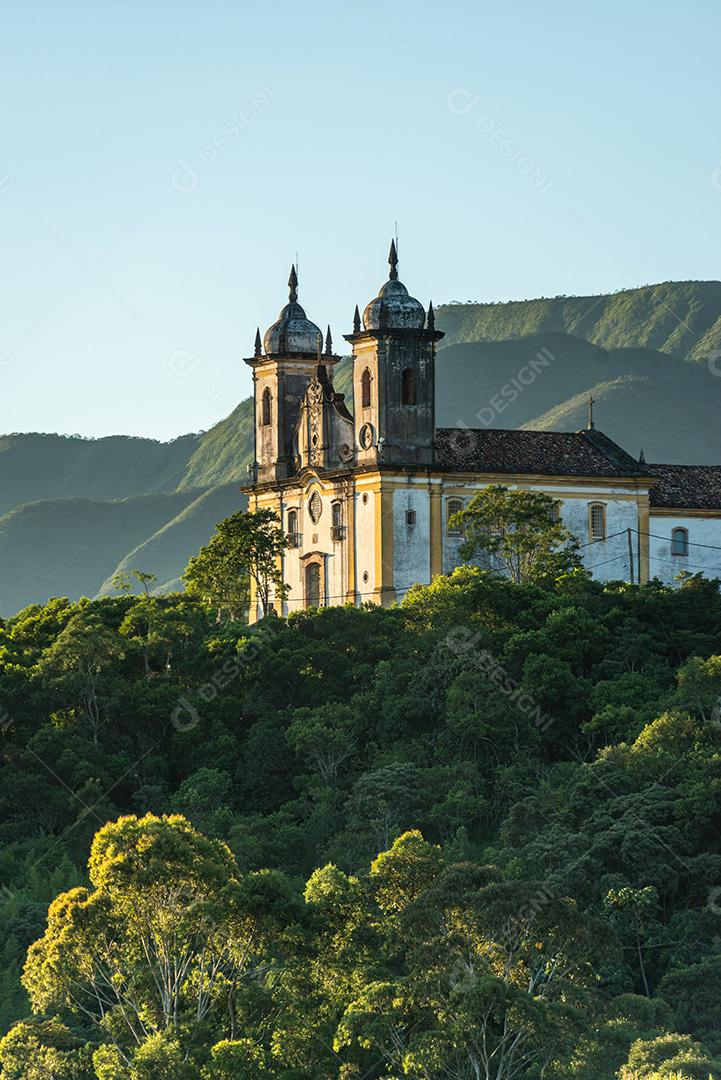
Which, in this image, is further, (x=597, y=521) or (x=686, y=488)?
(x=686, y=488)

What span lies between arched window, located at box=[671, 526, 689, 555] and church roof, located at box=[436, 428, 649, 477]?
2.24m

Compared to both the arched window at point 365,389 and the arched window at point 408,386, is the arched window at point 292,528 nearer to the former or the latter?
the arched window at point 365,389

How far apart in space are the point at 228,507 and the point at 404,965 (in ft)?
466

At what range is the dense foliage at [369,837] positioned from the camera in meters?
34.7

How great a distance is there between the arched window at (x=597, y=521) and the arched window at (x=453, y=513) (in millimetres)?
4468

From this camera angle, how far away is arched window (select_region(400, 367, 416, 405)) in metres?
65.7

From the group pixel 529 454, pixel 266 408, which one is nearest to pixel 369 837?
pixel 529 454

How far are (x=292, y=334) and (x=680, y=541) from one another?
579 inches

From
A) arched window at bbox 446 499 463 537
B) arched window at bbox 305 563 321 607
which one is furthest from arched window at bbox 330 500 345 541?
arched window at bbox 446 499 463 537

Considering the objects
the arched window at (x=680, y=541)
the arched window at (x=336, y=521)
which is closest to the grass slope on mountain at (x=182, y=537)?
the arched window at (x=680, y=541)

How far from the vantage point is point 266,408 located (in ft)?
239

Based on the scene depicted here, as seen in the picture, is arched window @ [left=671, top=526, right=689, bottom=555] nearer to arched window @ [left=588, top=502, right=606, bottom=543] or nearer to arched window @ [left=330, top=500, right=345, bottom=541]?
arched window @ [left=588, top=502, right=606, bottom=543]

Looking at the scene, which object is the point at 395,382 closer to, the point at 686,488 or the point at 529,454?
the point at 529,454

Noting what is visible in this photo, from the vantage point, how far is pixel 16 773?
5559 cm
